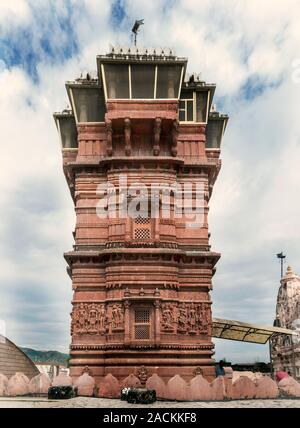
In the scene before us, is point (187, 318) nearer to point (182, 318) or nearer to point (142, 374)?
point (182, 318)

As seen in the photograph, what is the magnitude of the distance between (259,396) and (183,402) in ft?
9.74

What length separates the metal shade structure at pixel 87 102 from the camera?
25359 millimetres

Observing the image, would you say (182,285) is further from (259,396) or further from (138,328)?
(259,396)

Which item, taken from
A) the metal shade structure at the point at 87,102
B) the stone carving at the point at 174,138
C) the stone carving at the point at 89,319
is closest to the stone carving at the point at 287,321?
the stone carving at the point at 174,138

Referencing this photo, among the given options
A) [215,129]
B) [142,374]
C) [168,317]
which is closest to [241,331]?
[168,317]

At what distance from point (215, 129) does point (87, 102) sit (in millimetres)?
6919

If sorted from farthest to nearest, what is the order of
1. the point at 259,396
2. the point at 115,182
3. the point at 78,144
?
the point at 78,144
the point at 115,182
the point at 259,396

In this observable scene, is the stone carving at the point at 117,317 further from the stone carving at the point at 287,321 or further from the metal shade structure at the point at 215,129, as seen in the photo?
the stone carving at the point at 287,321

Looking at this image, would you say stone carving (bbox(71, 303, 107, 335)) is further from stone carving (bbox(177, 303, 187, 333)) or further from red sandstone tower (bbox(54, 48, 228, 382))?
stone carving (bbox(177, 303, 187, 333))

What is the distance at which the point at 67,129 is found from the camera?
88.7ft

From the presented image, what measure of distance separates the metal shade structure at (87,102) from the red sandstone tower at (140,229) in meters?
0.05

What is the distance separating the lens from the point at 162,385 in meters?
18.6

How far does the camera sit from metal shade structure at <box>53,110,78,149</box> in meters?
26.8
